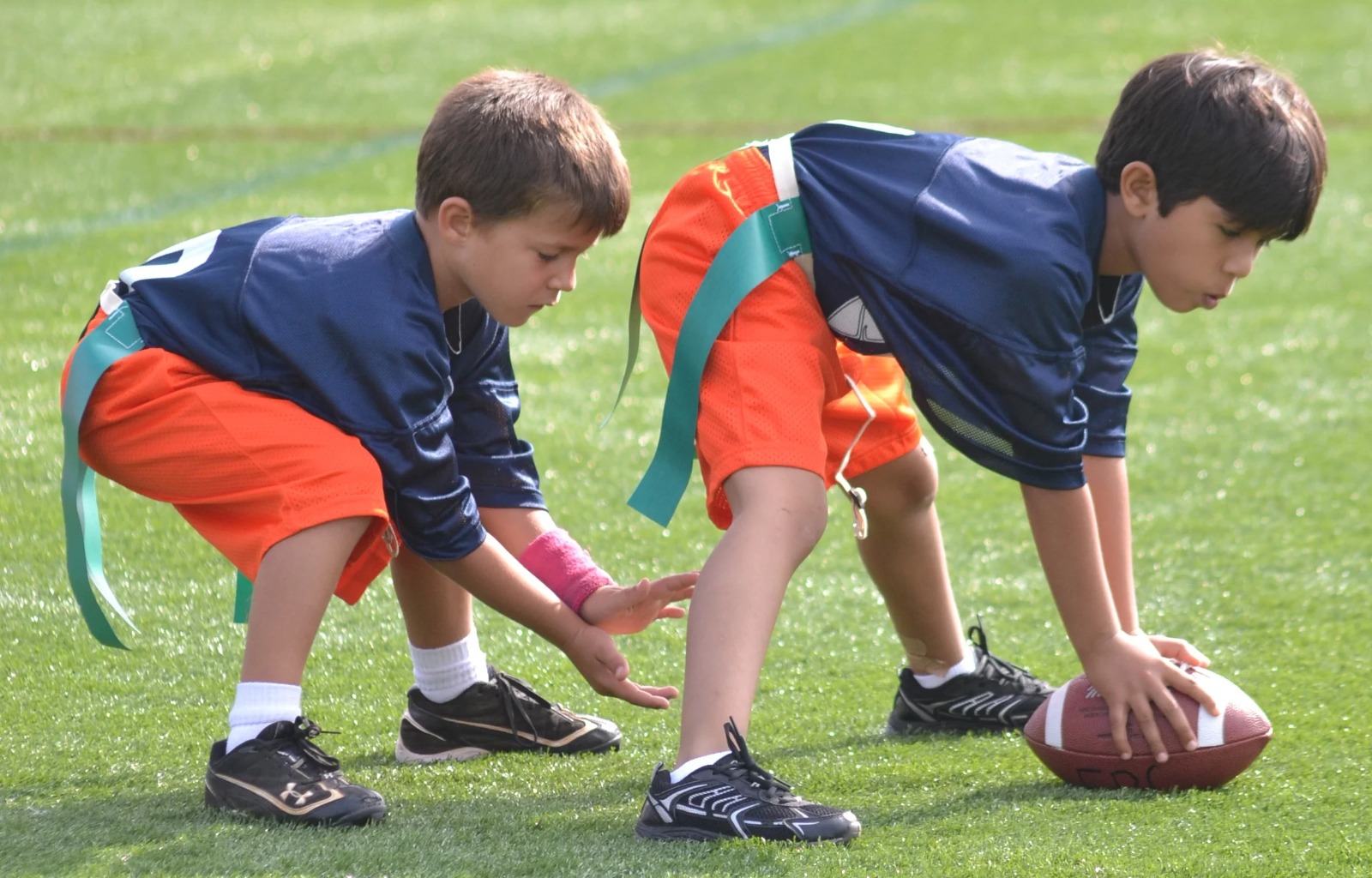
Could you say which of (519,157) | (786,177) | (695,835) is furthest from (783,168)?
(695,835)

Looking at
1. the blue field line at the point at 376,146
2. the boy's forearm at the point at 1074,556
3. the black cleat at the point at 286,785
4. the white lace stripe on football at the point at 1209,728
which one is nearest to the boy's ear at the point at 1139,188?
the boy's forearm at the point at 1074,556

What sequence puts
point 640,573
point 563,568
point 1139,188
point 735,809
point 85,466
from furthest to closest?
point 640,573 → point 563,568 → point 85,466 → point 1139,188 → point 735,809

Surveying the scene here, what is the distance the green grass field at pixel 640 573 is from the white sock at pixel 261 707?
0.13 meters

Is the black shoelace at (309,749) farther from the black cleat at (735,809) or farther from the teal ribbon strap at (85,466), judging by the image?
the black cleat at (735,809)

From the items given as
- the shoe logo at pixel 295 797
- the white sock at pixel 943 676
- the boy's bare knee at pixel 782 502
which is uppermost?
the boy's bare knee at pixel 782 502

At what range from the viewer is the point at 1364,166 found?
723cm

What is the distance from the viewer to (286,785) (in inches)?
88.7

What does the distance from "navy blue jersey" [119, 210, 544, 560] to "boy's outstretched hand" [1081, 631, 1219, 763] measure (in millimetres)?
896

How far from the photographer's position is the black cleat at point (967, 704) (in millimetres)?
2762

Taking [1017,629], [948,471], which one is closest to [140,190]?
[948,471]

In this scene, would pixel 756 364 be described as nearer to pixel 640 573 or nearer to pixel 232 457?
pixel 232 457

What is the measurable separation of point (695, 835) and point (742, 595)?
31 cm

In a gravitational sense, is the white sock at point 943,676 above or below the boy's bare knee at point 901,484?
below

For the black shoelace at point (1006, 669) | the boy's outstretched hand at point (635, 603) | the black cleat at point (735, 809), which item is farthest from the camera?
the black shoelace at point (1006, 669)
